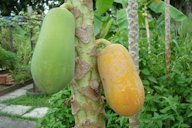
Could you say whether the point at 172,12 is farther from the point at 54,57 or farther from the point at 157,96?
the point at 54,57

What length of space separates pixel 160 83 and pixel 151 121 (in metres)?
0.63

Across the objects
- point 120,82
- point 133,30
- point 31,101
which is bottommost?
point 31,101

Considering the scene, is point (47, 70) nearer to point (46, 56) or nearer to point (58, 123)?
point (46, 56)

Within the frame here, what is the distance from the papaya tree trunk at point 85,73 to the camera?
1.05 meters

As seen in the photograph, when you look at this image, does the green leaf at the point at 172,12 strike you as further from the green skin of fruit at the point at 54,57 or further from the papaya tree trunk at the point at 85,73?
the green skin of fruit at the point at 54,57

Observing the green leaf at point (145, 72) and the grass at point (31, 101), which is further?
the grass at point (31, 101)

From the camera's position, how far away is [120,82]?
0.99 meters

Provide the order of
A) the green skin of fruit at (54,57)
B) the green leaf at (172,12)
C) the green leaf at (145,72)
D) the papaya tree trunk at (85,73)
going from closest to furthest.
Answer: the green skin of fruit at (54,57), the papaya tree trunk at (85,73), the green leaf at (145,72), the green leaf at (172,12)

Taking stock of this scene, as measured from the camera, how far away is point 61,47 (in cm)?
92

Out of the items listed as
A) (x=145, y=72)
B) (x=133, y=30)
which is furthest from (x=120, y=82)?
(x=145, y=72)

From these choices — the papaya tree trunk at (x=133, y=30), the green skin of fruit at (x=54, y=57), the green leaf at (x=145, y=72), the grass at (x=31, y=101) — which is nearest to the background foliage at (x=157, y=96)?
the green leaf at (x=145, y=72)

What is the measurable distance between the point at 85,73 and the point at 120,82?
0.37ft

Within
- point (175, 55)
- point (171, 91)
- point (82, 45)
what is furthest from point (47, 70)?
point (175, 55)

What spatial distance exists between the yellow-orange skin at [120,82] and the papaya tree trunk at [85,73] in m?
0.04
